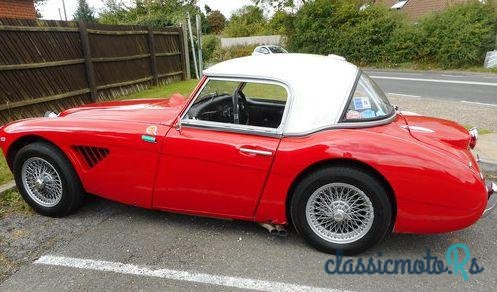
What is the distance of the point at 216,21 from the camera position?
197 feet

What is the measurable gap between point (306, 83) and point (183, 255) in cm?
162

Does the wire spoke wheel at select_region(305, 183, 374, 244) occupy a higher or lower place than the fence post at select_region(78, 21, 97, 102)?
lower

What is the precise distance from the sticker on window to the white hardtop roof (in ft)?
0.33

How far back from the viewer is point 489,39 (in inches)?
754

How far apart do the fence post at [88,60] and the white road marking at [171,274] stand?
255 inches

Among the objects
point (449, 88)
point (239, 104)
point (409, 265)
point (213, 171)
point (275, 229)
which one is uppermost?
point (239, 104)

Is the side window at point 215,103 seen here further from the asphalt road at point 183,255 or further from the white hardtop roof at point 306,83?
the asphalt road at point 183,255

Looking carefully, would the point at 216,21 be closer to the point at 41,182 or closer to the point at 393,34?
the point at 393,34

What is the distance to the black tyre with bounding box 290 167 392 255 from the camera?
297 cm

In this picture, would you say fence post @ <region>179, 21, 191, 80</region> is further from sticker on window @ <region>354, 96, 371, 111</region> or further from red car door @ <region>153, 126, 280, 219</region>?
sticker on window @ <region>354, 96, 371, 111</region>

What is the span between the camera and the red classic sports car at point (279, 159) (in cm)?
292

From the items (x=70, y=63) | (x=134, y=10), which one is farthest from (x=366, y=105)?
(x=134, y=10)

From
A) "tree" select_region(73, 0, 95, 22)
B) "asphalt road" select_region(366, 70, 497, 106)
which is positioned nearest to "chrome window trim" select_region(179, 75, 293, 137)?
"asphalt road" select_region(366, 70, 497, 106)

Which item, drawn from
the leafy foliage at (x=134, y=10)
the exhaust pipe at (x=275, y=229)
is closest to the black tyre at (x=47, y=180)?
the exhaust pipe at (x=275, y=229)
